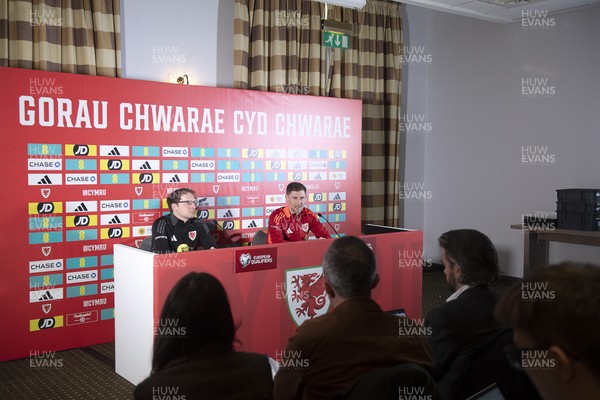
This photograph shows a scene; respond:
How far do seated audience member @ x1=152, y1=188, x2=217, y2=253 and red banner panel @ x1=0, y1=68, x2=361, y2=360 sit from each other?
0.44 meters

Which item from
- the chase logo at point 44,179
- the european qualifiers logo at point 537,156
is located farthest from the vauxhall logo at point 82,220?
Result: the european qualifiers logo at point 537,156

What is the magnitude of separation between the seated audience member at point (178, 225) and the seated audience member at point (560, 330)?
3369 mm

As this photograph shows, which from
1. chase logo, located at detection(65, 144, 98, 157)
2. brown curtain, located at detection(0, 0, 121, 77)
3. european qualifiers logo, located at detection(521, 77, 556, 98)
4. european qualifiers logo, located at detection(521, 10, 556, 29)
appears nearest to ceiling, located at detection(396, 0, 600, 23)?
european qualifiers logo, located at detection(521, 10, 556, 29)

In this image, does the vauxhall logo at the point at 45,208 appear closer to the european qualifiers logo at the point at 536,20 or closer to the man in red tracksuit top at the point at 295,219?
the man in red tracksuit top at the point at 295,219

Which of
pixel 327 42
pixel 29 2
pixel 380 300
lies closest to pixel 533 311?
pixel 380 300

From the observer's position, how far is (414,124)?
6.96 metres

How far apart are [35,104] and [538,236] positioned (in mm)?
4381

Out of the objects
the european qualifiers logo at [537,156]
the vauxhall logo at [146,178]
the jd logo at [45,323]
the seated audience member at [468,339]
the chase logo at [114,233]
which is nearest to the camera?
the seated audience member at [468,339]

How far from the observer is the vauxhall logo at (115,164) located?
428 centimetres

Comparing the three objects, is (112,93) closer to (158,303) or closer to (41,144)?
(41,144)

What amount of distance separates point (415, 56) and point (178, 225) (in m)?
4.07

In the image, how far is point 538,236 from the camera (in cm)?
523

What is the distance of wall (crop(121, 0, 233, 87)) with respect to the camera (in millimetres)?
4684

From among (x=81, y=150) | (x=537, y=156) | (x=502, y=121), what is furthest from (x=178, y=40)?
(x=537, y=156)
